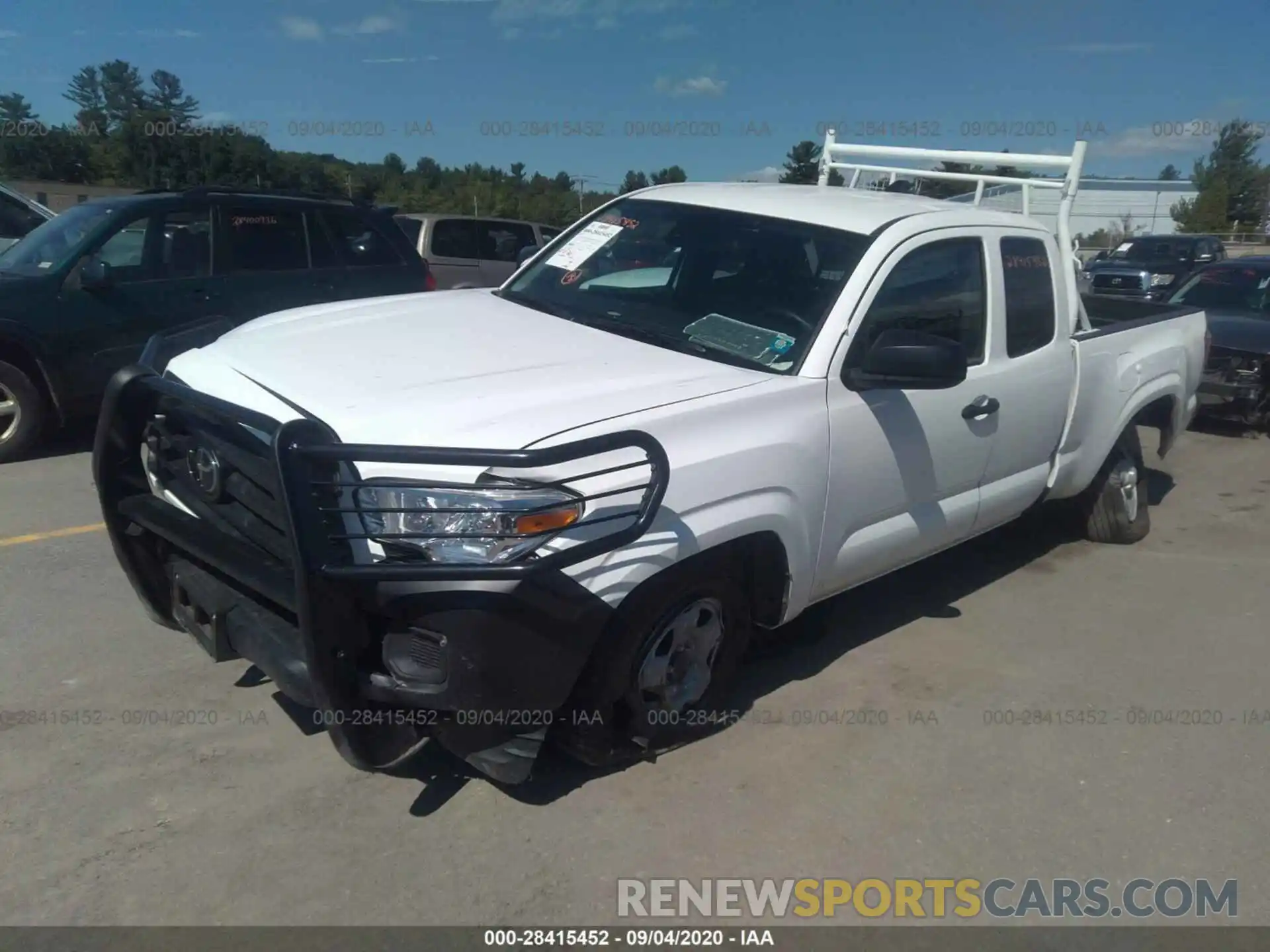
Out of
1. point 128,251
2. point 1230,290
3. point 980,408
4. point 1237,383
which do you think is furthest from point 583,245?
point 1230,290

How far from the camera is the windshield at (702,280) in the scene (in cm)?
404

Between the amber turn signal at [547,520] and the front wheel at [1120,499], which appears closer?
the amber turn signal at [547,520]

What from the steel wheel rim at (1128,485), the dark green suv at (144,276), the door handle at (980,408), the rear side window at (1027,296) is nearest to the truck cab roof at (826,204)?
the rear side window at (1027,296)

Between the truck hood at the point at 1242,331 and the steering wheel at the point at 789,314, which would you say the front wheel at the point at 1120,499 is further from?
the truck hood at the point at 1242,331

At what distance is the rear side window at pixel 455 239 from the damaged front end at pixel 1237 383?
881 cm

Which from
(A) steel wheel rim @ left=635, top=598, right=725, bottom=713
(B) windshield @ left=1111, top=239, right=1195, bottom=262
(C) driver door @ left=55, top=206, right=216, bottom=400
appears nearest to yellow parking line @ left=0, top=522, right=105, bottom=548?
(C) driver door @ left=55, top=206, right=216, bottom=400

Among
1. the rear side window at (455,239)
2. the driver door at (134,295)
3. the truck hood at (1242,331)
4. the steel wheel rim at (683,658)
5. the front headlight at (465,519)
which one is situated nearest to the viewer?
the front headlight at (465,519)

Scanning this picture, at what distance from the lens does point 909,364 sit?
374 cm

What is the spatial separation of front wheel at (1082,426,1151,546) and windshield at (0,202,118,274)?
6.84m

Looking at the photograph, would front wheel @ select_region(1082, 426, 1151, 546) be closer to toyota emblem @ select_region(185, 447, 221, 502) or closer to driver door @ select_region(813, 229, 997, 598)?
driver door @ select_region(813, 229, 997, 598)

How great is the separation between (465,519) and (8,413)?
5632 millimetres

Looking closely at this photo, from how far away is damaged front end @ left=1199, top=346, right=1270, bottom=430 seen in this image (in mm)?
9539

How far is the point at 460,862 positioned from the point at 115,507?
1.75 m

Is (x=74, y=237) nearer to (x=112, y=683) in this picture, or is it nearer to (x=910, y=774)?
(x=112, y=683)
